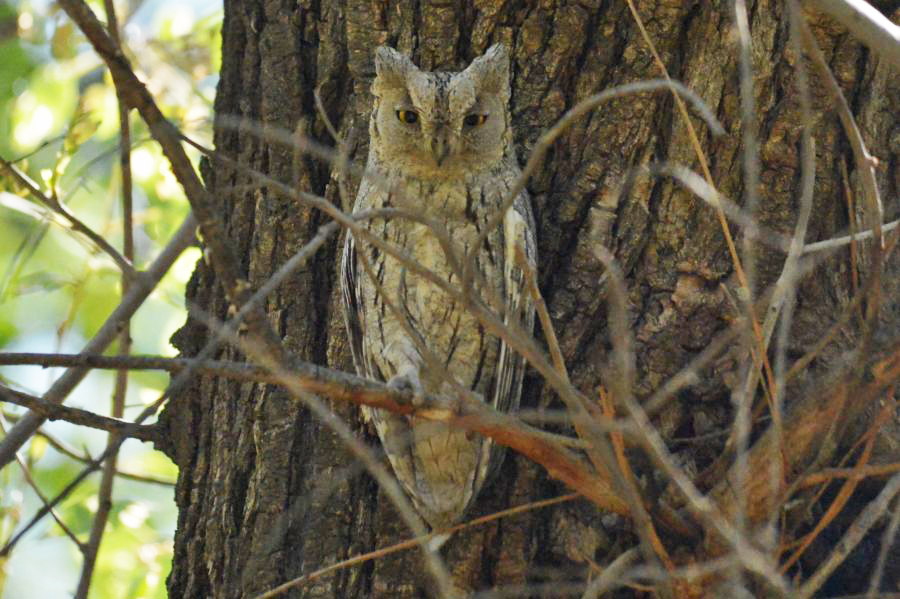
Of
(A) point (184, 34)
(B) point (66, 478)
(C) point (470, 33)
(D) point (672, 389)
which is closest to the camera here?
(D) point (672, 389)

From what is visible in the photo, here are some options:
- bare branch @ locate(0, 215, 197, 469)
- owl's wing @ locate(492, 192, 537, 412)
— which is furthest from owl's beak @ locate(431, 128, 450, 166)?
bare branch @ locate(0, 215, 197, 469)

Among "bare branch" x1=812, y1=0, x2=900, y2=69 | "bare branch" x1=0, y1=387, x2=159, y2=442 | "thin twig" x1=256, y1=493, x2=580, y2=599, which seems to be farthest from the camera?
"thin twig" x1=256, y1=493, x2=580, y2=599

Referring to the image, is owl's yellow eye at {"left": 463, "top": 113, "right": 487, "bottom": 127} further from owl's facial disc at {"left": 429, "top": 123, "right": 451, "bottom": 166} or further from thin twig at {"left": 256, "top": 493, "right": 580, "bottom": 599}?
thin twig at {"left": 256, "top": 493, "right": 580, "bottom": 599}

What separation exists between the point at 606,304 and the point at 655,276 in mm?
113

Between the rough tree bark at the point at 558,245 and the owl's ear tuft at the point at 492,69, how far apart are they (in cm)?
5

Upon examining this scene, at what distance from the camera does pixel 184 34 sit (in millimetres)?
3715

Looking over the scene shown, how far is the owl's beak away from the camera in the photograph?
2.41m

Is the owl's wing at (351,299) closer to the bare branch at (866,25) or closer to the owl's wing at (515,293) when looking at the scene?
the owl's wing at (515,293)

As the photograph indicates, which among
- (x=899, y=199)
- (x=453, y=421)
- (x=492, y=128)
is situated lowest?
(x=453, y=421)

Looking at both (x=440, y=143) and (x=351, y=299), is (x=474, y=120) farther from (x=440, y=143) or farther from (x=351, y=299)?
(x=351, y=299)

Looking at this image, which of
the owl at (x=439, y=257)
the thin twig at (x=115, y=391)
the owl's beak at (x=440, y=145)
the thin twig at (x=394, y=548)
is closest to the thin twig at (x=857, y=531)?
the thin twig at (x=394, y=548)

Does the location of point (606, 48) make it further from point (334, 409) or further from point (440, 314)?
point (334, 409)

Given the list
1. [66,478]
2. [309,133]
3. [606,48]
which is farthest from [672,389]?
[66,478]

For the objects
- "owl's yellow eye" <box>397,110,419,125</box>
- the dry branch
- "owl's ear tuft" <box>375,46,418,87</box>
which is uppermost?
"owl's ear tuft" <box>375,46,418,87</box>
